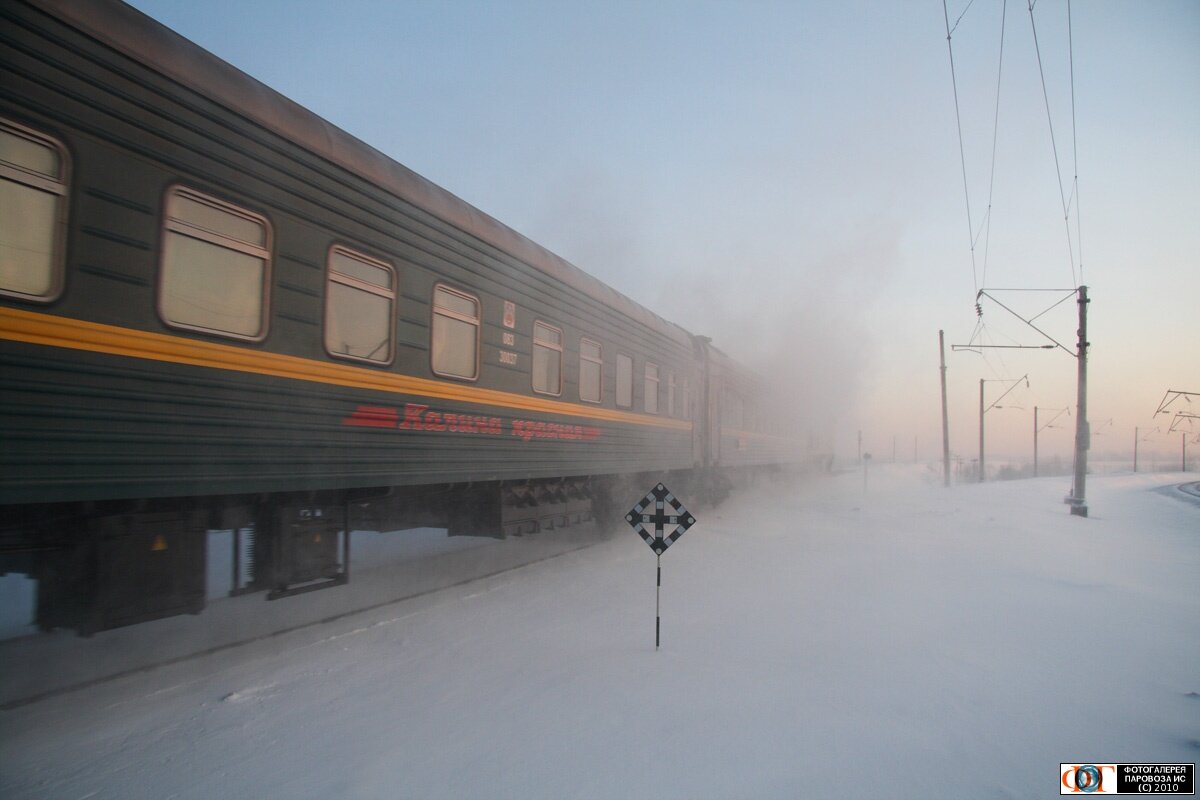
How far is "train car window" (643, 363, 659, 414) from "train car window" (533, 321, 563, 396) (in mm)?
2759

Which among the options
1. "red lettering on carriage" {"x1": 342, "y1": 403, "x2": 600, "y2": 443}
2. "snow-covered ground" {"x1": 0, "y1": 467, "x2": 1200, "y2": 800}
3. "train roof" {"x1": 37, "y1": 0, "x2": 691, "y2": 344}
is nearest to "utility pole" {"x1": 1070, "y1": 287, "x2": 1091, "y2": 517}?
"snow-covered ground" {"x1": 0, "y1": 467, "x2": 1200, "y2": 800}

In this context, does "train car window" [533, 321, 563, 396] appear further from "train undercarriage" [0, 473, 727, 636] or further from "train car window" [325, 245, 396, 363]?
"train car window" [325, 245, 396, 363]

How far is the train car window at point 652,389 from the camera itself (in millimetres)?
10516

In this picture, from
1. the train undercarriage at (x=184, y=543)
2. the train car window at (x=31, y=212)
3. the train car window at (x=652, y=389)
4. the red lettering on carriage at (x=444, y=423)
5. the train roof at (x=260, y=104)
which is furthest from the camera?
the train car window at (x=652, y=389)

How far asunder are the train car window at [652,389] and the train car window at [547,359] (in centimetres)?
276

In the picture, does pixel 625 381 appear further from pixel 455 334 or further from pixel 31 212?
pixel 31 212

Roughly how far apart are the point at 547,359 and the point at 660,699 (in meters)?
4.30

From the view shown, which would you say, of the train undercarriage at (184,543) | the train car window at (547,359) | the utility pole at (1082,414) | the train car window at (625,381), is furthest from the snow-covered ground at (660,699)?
the utility pole at (1082,414)

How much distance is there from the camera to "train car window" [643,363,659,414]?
1052 cm

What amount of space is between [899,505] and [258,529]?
17.2 metres

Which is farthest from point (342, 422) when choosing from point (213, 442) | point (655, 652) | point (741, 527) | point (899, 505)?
point (899, 505)

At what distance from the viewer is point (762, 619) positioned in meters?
6.12

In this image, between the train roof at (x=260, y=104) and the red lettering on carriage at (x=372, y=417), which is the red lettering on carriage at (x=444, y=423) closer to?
the red lettering on carriage at (x=372, y=417)

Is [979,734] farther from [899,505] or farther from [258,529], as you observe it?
[899,505]
